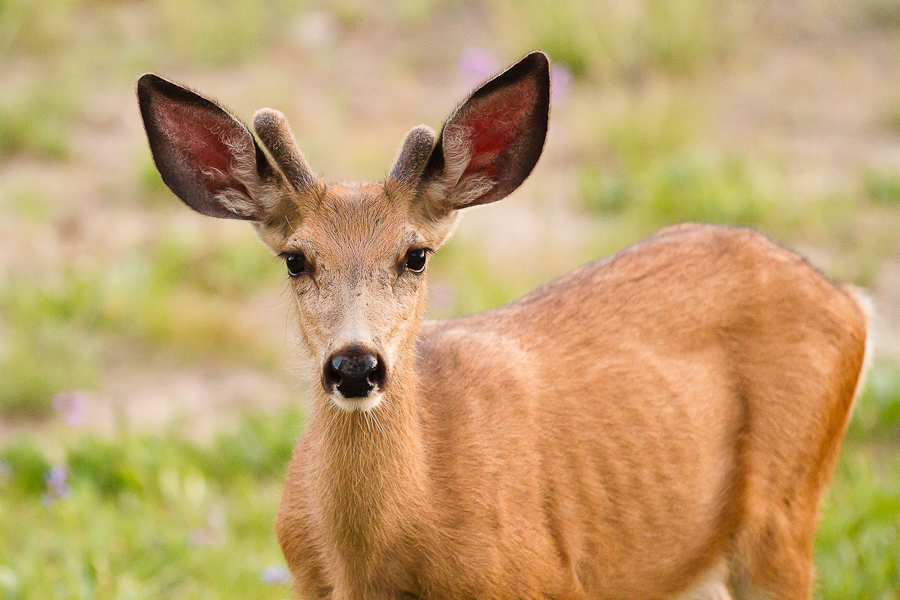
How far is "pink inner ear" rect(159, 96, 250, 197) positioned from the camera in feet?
12.2

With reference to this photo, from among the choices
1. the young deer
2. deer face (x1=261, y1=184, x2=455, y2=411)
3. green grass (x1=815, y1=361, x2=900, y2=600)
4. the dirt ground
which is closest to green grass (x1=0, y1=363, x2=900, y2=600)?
green grass (x1=815, y1=361, x2=900, y2=600)

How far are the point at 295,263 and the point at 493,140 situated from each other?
2.58 ft

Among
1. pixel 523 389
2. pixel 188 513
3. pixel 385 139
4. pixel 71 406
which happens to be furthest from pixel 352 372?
pixel 385 139

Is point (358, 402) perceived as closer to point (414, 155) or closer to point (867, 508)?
point (414, 155)

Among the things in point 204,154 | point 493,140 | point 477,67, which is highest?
point 204,154

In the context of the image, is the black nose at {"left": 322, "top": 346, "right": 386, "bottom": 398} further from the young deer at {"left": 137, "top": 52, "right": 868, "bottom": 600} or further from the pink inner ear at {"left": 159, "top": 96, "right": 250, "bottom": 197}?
the pink inner ear at {"left": 159, "top": 96, "right": 250, "bottom": 197}

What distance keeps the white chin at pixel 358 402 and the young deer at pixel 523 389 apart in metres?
0.01

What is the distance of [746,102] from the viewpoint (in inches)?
424

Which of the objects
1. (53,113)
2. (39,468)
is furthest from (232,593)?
(53,113)

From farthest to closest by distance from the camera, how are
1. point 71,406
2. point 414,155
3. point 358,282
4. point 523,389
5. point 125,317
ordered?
point 125,317
point 71,406
point 523,389
point 414,155
point 358,282

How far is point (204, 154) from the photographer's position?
3.84m

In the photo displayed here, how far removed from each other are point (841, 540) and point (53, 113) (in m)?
7.47

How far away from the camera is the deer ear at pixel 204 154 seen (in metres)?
3.67

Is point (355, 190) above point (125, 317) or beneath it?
above
